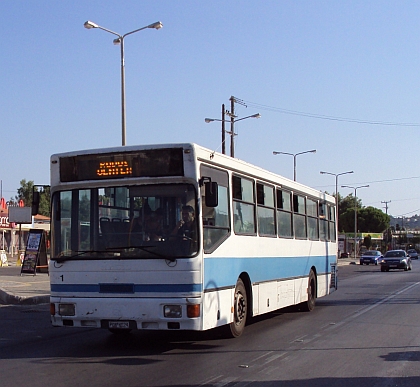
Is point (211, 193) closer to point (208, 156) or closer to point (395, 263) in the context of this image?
point (208, 156)

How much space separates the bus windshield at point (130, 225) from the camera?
952cm

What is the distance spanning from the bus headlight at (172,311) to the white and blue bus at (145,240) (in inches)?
0.6

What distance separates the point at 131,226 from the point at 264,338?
3.41m

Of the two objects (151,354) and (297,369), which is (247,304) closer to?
(151,354)

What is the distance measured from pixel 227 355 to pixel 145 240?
81.0 inches

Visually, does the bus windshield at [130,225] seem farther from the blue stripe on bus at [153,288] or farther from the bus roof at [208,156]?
the bus roof at [208,156]

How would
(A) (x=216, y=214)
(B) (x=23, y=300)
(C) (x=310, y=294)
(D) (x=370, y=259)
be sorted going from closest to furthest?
(A) (x=216, y=214)
(C) (x=310, y=294)
(B) (x=23, y=300)
(D) (x=370, y=259)

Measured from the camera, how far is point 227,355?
9.59m

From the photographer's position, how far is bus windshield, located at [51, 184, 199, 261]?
9516mm

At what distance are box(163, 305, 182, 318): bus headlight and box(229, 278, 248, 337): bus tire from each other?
67.6 inches

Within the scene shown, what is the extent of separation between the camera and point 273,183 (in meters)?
13.4

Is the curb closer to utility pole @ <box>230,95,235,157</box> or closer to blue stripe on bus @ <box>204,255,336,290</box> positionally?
blue stripe on bus @ <box>204,255,336,290</box>

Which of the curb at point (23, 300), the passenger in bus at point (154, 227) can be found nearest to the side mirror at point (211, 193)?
the passenger in bus at point (154, 227)

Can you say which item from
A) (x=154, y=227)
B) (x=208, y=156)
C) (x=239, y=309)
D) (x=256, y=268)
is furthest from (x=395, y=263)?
(x=154, y=227)
